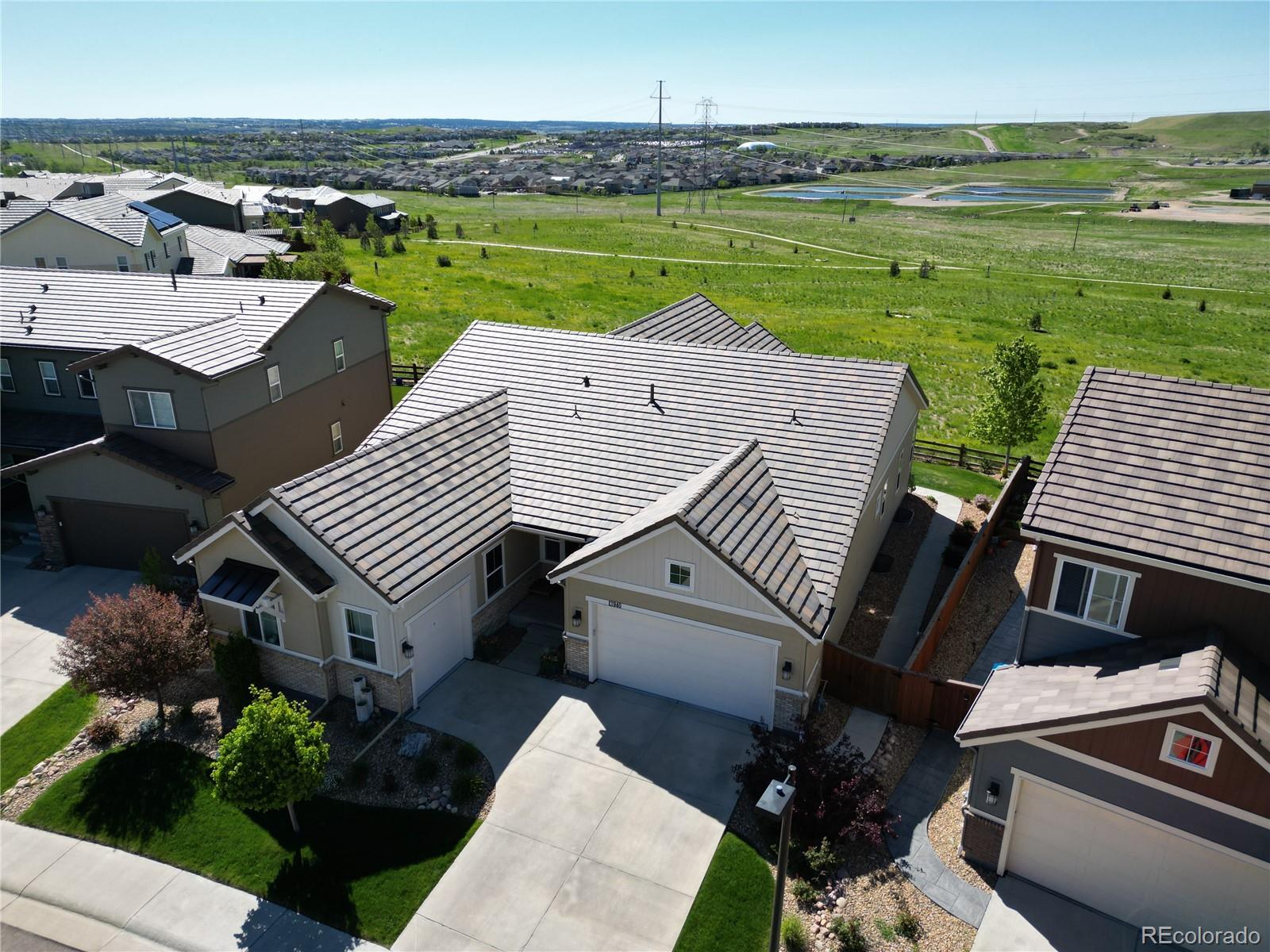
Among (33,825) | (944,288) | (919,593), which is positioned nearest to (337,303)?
(33,825)

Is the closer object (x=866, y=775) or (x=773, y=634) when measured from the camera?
(x=866, y=775)

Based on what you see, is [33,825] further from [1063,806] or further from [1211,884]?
[1211,884]

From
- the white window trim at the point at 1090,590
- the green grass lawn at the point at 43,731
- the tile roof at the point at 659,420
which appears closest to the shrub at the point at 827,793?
the tile roof at the point at 659,420

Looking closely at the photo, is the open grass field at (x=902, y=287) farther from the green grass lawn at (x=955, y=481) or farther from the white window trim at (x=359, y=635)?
the white window trim at (x=359, y=635)

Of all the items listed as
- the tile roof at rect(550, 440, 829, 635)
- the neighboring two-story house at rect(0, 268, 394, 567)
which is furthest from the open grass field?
the tile roof at rect(550, 440, 829, 635)

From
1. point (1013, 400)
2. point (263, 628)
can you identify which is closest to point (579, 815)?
point (263, 628)

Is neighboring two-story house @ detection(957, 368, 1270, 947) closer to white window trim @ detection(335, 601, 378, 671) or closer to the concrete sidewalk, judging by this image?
the concrete sidewalk

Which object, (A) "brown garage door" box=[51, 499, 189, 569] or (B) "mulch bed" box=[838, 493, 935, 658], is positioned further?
(A) "brown garage door" box=[51, 499, 189, 569]
